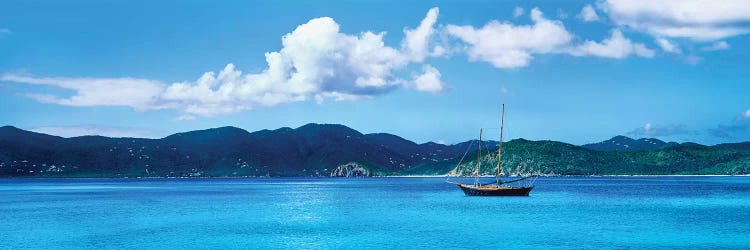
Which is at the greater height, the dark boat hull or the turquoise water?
the dark boat hull

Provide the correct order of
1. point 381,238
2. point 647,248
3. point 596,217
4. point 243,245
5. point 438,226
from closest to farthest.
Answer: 1. point 647,248
2. point 243,245
3. point 381,238
4. point 438,226
5. point 596,217

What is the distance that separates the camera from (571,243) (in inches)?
2729

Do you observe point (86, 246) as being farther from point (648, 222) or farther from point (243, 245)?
point (648, 222)

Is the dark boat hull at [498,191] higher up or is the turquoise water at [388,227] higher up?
the dark boat hull at [498,191]

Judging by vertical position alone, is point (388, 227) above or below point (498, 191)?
below

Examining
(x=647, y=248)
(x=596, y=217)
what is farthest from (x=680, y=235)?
(x=596, y=217)

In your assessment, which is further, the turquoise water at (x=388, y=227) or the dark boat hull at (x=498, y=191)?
the dark boat hull at (x=498, y=191)

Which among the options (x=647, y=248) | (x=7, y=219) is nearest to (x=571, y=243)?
(x=647, y=248)

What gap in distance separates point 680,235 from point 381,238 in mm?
31412

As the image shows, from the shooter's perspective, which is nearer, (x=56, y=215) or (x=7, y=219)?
(x=7, y=219)

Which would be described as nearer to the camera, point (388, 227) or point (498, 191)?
point (388, 227)

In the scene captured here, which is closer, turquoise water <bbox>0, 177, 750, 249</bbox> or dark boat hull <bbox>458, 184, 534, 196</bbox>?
turquoise water <bbox>0, 177, 750, 249</bbox>

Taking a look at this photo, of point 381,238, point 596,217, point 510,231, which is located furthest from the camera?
point 596,217

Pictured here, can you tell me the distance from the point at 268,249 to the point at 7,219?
55243 mm
